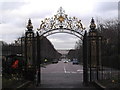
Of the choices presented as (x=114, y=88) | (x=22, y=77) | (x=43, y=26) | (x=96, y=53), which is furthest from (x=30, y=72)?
(x=114, y=88)

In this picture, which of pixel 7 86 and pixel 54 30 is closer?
pixel 7 86

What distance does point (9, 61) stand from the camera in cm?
2733

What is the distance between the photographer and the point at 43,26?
2311cm

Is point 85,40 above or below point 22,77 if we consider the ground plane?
above

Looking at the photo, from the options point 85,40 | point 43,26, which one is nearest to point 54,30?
point 43,26

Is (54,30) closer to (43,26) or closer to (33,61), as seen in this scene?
(43,26)

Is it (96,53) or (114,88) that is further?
(96,53)

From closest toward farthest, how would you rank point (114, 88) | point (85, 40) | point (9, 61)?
point (114, 88) → point (85, 40) → point (9, 61)

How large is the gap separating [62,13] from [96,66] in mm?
4270

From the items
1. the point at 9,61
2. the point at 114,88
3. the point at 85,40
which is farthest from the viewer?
the point at 9,61

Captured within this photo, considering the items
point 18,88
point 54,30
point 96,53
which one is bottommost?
point 18,88

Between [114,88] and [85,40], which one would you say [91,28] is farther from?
[114,88]

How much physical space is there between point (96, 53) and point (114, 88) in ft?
23.9

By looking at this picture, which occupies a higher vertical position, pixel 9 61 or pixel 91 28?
pixel 91 28
